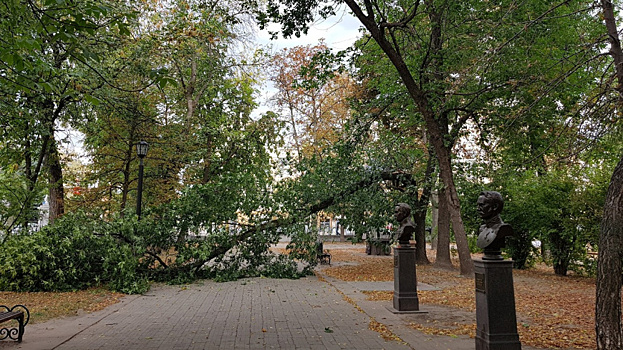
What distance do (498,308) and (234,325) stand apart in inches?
166

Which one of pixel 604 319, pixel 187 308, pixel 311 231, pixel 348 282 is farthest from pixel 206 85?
pixel 604 319

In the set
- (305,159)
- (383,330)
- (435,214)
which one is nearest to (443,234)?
(305,159)

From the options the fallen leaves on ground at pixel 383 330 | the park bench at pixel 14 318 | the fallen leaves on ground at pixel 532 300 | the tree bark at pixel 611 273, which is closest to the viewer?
the tree bark at pixel 611 273

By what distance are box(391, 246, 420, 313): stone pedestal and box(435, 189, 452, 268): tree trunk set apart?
8.44 metres

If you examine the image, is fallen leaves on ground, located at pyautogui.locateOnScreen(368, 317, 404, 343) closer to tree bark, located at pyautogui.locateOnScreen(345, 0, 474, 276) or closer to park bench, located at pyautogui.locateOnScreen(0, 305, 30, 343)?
park bench, located at pyautogui.locateOnScreen(0, 305, 30, 343)

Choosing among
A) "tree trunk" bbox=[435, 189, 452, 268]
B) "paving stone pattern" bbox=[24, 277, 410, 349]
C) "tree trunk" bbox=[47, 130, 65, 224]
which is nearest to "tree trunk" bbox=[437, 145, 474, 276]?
"tree trunk" bbox=[435, 189, 452, 268]

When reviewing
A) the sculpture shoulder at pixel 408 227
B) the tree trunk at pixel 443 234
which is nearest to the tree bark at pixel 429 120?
the tree trunk at pixel 443 234

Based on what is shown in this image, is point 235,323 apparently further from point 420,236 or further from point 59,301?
point 420,236

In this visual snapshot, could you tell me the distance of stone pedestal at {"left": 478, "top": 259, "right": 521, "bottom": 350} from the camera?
504 cm

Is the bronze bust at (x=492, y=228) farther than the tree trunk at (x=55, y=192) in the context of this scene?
No

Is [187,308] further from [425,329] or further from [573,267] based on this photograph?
[573,267]

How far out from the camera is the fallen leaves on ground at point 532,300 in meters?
6.24

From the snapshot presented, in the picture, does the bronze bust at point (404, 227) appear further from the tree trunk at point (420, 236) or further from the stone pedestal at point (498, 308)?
the tree trunk at point (420, 236)

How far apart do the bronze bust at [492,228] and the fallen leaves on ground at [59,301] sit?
7.50 meters
